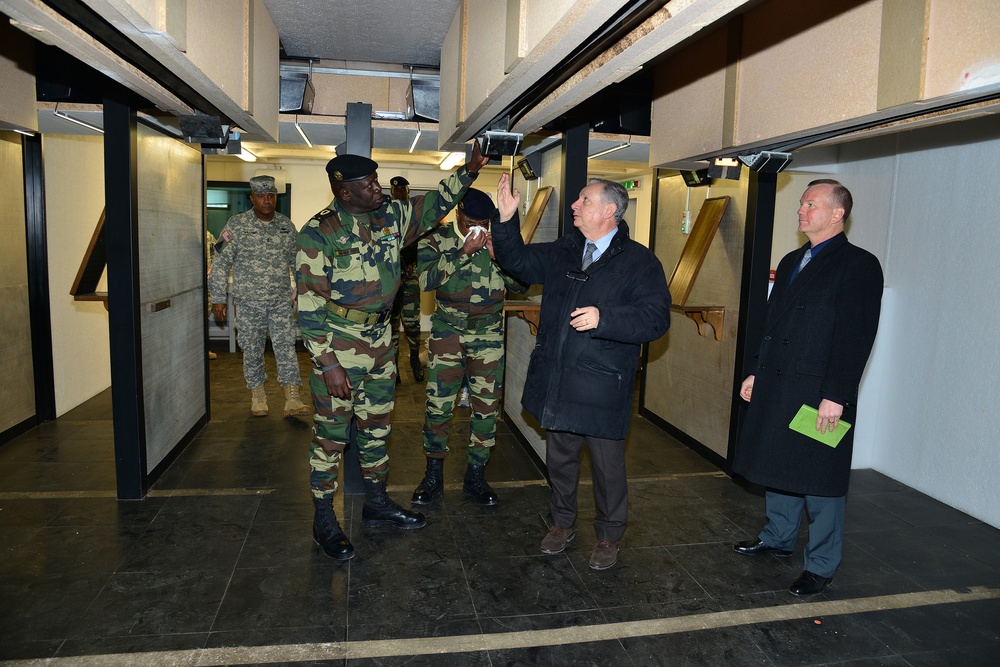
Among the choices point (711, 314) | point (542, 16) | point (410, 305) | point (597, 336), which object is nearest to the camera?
point (542, 16)

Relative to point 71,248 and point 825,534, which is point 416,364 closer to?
point 71,248

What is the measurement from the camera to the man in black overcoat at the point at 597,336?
264 cm

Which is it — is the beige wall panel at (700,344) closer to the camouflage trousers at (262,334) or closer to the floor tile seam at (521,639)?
the floor tile seam at (521,639)

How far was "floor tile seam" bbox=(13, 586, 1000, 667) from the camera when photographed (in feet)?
Result: 7.01

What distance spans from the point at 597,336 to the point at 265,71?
6.71 feet

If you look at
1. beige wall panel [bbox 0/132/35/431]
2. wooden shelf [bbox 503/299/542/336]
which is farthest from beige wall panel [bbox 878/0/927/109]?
beige wall panel [bbox 0/132/35/431]

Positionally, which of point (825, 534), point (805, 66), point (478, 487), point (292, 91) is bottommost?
point (478, 487)

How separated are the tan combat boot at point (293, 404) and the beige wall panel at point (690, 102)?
3195 mm

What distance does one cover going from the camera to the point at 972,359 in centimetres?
343

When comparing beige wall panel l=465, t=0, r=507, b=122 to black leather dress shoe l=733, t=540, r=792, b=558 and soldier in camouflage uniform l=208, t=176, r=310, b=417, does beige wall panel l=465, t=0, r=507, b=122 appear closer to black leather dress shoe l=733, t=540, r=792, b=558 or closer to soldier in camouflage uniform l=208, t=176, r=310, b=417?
black leather dress shoe l=733, t=540, r=792, b=558

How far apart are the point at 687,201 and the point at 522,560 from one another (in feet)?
9.53

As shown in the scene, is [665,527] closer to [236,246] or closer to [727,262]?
[727,262]

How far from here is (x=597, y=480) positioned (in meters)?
2.79

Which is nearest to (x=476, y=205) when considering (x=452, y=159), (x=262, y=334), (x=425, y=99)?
(x=425, y=99)
